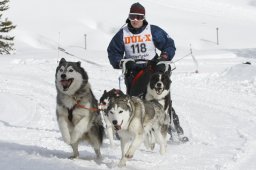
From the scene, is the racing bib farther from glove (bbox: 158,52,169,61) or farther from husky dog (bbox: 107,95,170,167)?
husky dog (bbox: 107,95,170,167)

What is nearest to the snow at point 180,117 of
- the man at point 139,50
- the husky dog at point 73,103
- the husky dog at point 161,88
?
the husky dog at point 73,103

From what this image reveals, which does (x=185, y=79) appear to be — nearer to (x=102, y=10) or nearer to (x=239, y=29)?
(x=239, y=29)

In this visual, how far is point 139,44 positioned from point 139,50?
3.1 inches

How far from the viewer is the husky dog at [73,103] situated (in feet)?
17.6

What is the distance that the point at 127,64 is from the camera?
22.1 feet

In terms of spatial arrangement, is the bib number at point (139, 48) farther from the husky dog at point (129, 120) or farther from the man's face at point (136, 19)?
the husky dog at point (129, 120)

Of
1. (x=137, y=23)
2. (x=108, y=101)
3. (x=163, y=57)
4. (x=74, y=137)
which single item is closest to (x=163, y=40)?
(x=163, y=57)

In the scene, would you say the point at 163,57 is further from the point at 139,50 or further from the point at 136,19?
the point at 136,19

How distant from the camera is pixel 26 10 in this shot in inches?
2724

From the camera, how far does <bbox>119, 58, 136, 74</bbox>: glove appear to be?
666cm

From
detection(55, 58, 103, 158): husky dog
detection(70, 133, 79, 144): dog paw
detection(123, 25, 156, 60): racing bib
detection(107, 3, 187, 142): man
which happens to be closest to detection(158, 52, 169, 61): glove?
detection(107, 3, 187, 142): man

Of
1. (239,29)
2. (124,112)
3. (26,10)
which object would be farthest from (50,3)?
(124,112)

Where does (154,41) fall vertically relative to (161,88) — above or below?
above

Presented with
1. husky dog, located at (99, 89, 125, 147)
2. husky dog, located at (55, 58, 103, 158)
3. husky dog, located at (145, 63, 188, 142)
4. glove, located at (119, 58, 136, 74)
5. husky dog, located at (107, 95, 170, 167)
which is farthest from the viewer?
husky dog, located at (145, 63, 188, 142)
